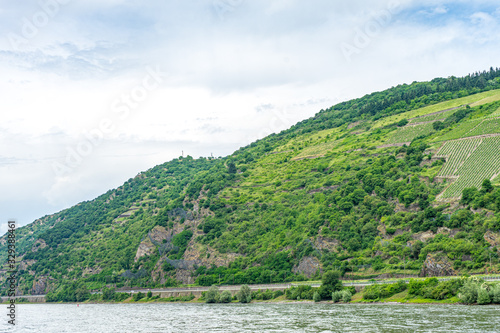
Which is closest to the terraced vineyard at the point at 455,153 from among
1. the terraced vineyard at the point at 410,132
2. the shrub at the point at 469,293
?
the terraced vineyard at the point at 410,132

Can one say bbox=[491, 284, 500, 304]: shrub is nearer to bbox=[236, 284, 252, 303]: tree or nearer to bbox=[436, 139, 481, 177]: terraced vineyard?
bbox=[236, 284, 252, 303]: tree

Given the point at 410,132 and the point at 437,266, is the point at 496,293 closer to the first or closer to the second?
the point at 437,266

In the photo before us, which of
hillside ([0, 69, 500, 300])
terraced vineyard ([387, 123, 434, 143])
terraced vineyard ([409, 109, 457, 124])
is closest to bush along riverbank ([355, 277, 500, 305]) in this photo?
hillside ([0, 69, 500, 300])

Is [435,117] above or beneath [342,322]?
above

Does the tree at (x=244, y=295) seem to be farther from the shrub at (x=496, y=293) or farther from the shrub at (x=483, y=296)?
the shrub at (x=496, y=293)

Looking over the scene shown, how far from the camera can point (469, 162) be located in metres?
122

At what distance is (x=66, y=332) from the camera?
65875 millimetres

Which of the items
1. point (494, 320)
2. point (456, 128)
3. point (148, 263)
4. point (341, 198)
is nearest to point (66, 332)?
point (494, 320)

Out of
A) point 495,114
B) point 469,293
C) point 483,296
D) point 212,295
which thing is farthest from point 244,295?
point 495,114

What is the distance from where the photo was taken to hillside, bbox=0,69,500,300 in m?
102

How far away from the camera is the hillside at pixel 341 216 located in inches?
4026

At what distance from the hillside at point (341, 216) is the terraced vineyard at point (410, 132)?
659mm

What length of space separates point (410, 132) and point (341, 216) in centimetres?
5455

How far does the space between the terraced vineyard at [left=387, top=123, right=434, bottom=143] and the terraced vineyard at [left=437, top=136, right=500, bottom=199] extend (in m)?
22.4
